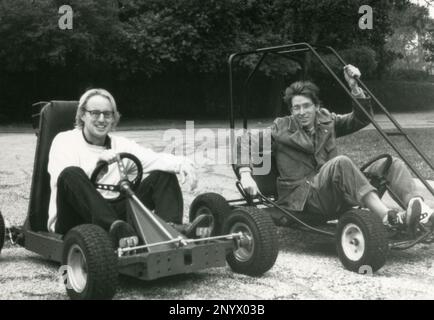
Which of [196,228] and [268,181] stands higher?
[268,181]

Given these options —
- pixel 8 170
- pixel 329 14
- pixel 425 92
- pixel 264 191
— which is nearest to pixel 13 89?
pixel 329 14

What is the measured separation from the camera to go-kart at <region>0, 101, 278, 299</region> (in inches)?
127

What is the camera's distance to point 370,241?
389 cm

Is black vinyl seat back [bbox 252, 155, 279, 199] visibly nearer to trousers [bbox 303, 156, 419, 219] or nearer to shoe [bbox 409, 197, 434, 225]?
→ trousers [bbox 303, 156, 419, 219]

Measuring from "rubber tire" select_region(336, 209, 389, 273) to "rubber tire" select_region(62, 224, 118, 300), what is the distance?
1531 mm

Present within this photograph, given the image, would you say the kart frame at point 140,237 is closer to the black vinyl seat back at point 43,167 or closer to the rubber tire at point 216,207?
the black vinyl seat back at point 43,167

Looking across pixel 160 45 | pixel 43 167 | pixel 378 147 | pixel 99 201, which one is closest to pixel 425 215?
pixel 99 201

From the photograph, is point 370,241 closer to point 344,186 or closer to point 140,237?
point 344,186

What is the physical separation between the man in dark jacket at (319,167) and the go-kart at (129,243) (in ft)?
1.78

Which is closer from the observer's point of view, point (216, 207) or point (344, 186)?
point (344, 186)

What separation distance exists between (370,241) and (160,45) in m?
18.0

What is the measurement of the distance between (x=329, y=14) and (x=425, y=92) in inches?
506

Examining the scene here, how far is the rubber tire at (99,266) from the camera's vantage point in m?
3.17
